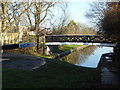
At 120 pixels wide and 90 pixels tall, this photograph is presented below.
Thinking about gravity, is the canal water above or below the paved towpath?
below

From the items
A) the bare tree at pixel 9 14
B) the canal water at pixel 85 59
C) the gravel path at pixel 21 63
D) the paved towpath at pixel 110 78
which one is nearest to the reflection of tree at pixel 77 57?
the canal water at pixel 85 59

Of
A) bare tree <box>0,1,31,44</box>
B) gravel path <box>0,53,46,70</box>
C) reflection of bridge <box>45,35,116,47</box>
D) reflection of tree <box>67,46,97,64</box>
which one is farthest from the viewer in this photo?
reflection of bridge <box>45,35,116,47</box>

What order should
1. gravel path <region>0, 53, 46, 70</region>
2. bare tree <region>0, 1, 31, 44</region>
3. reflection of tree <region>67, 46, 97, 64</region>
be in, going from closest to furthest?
1. gravel path <region>0, 53, 46, 70</region>
2. bare tree <region>0, 1, 31, 44</region>
3. reflection of tree <region>67, 46, 97, 64</region>

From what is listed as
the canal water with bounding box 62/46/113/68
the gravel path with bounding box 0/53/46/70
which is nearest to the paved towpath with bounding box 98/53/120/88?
the gravel path with bounding box 0/53/46/70

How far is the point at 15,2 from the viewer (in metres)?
20.6

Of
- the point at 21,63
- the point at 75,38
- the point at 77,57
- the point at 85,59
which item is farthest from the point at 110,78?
the point at 77,57

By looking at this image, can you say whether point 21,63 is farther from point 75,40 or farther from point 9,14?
point 75,40

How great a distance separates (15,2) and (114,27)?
13559mm

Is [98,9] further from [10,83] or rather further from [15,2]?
[10,83]

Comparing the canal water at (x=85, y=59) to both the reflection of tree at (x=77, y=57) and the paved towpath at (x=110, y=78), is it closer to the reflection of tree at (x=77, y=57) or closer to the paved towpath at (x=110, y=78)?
the reflection of tree at (x=77, y=57)

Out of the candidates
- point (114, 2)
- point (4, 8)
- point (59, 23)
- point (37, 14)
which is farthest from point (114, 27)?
point (59, 23)

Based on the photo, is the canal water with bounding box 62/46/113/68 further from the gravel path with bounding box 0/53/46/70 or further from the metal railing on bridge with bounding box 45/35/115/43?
the gravel path with bounding box 0/53/46/70

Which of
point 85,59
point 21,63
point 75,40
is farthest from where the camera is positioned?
point 75,40

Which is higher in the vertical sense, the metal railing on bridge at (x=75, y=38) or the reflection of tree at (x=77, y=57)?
the metal railing on bridge at (x=75, y=38)
